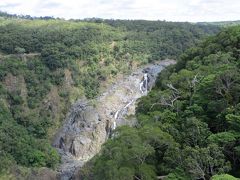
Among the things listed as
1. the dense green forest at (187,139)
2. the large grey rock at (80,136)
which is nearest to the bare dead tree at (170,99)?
the dense green forest at (187,139)

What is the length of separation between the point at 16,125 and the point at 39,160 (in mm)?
11816

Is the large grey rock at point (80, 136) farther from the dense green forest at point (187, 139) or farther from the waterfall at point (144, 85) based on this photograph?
the dense green forest at point (187, 139)

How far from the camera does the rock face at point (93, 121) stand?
72875mm

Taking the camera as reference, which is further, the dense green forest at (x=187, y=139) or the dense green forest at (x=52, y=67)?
the dense green forest at (x=52, y=67)

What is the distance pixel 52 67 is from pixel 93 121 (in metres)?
18.0

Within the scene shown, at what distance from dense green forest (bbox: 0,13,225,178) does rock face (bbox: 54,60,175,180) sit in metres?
2.62

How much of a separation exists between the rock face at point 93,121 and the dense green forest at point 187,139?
106 feet

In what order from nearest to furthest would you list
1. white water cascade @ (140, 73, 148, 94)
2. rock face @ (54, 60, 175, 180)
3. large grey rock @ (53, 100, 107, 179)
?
1. large grey rock @ (53, 100, 107, 179)
2. rock face @ (54, 60, 175, 180)
3. white water cascade @ (140, 73, 148, 94)

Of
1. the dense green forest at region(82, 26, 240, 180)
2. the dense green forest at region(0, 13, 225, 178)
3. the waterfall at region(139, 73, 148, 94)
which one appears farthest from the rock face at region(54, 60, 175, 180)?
the dense green forest at region(82, 26, 240, 180)

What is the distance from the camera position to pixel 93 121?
79188 mm

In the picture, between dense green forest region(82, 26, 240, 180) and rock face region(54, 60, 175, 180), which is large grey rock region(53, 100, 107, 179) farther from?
dense green forest region(82, 26, 240, 180)

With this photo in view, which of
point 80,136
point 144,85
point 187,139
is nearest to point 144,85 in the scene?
point 144,85

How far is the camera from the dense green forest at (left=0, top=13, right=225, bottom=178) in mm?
68625

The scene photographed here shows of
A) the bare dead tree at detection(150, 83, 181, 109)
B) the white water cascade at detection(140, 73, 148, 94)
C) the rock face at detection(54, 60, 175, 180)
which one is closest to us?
the bare dead tree at detection(150, 83, 181, 109)
